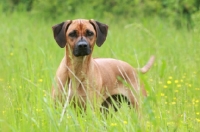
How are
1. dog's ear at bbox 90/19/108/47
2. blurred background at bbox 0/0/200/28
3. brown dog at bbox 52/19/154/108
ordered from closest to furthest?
brown dog at bbox 52/19/154/108 → dog's ear at bbox 90/19/108/47 → blurred background at bbox 0/0/200/28

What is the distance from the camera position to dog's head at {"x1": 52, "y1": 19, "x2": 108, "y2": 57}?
21.6 ft

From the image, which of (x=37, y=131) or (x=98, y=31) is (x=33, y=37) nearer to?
(x=98, y=31)

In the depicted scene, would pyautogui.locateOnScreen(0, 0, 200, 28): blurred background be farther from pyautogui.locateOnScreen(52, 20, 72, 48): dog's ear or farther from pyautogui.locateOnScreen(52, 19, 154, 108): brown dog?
pyautogui.locateOnScreen(52, 20, 72, 48): dog's ear

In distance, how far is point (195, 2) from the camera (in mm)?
14719

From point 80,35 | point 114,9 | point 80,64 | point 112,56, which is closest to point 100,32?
point 80,35

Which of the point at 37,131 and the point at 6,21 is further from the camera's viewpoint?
the point at 6,21

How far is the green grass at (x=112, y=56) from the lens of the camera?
4.56m

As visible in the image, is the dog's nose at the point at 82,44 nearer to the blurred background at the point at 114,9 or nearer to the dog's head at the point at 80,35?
the dog's head at the point at 80,35

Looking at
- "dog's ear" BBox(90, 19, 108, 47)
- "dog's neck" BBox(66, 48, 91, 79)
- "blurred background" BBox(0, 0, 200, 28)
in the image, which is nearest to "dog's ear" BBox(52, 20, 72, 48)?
"dog's neck" BBox(66, 48, 91, 79)

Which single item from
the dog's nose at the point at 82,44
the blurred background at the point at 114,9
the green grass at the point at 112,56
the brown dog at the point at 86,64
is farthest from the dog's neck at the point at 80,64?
the blurred background at the point at 114,9

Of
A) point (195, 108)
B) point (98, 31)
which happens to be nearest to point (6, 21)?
point (98, 31)

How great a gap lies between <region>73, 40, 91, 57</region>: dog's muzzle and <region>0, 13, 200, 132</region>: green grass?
0.36m

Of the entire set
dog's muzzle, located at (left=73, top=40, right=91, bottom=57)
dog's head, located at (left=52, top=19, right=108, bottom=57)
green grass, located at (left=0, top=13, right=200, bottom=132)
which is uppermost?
dog's head, located at (left=52, top=19, right=108, bottom=57)

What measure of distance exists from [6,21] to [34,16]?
204cm
